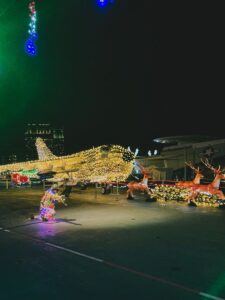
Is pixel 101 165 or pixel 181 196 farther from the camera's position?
pixel 101 165

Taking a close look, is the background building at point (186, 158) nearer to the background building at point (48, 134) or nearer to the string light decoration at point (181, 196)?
the string light decoration at point (181, 196)

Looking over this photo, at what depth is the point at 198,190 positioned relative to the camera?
19125mm

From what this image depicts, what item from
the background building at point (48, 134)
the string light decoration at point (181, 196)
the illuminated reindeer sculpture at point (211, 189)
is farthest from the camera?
the background building at point (48, 134)

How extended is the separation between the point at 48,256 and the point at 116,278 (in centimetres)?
268

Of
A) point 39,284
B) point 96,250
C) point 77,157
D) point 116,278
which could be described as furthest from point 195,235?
point 77,157

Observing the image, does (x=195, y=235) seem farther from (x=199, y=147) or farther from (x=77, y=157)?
(x=199, y=147)

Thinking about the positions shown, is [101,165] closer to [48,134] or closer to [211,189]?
[211,189]

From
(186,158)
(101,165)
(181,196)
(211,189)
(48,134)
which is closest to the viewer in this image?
(211,189)

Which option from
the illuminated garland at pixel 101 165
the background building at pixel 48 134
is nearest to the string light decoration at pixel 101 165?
the illuminated garland at pixel 101 165

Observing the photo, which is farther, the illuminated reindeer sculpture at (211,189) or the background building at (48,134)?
the background building at (48,134)

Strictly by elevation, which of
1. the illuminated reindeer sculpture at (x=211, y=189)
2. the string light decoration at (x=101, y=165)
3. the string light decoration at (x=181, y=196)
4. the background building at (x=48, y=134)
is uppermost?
the background building at (x=48, y=134)

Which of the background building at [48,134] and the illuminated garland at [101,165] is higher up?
the background building at [48,134]

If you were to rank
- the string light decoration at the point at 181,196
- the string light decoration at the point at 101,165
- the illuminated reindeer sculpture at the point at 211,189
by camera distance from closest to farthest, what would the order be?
the illuminated reindeer sculpture at the point at 211,189, the string light decoration at the point at 181,196, the string light decoration at the point at 101,165

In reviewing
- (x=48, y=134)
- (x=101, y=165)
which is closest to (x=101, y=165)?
(x=101, y=165)
